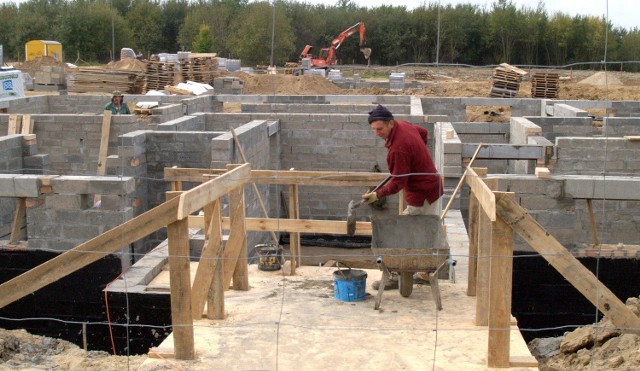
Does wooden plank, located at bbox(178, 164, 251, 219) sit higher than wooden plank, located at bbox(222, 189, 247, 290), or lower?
higher

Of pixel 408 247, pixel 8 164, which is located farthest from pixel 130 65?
pixel 408 247

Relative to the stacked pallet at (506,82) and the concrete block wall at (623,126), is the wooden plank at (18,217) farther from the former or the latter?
the stacked pallet at (506,82)

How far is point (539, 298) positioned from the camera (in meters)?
8.77

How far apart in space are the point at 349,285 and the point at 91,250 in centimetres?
248

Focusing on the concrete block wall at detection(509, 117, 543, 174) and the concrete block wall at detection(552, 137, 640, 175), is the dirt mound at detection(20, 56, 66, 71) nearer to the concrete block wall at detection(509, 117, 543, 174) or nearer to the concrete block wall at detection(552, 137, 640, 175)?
the concrete block wall at detection(509, 117, 543, 174)

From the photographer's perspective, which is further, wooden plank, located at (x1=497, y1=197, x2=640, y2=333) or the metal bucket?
the metal bucket

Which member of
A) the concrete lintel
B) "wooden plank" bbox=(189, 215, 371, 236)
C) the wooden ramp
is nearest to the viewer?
the wooden ramp

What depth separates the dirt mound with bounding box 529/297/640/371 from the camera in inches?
254

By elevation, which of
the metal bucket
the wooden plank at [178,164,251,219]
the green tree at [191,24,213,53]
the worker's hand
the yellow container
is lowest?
the metal bucket

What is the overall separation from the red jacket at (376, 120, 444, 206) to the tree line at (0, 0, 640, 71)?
3351 cm

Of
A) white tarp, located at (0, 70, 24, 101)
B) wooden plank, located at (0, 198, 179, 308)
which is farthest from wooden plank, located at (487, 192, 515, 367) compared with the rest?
A: white tarp, located at (0, 70, 24, 101)

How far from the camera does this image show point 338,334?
622 centimetres

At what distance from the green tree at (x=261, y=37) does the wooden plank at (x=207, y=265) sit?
3882 centimetres

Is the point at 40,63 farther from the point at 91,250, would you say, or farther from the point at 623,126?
the point at 91,250
